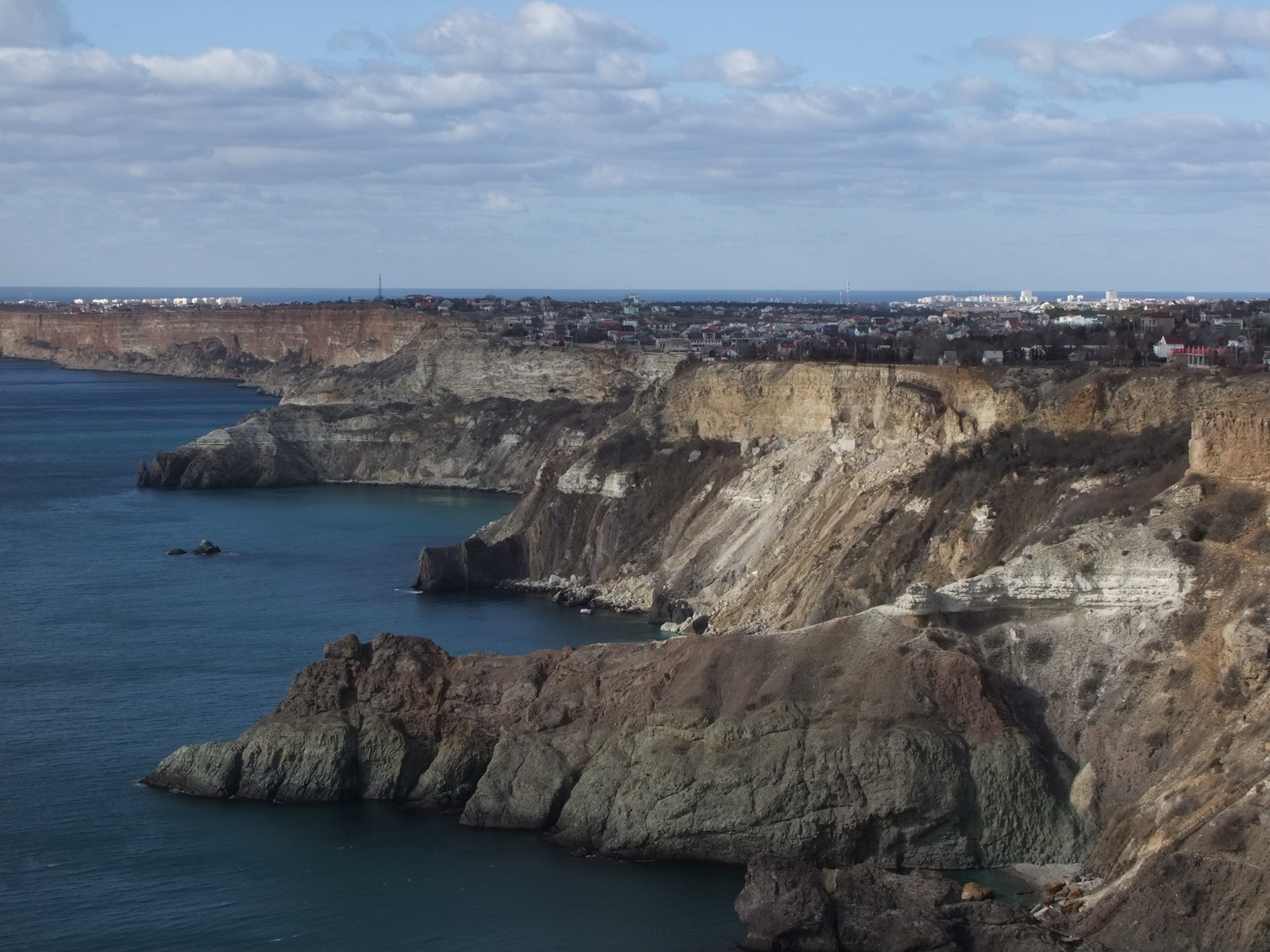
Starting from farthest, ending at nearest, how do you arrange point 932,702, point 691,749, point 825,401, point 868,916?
point 825,401 → point 932,702 → point 691,749 → point 868,916

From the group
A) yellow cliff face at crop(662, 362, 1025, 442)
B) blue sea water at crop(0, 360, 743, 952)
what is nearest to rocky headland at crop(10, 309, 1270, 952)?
yellow cliff face at crop(662, 362, 1025, 442)

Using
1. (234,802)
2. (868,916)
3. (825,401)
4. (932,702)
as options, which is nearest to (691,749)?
(932,702)

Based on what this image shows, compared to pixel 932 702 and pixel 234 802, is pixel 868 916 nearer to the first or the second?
pixel 932 702

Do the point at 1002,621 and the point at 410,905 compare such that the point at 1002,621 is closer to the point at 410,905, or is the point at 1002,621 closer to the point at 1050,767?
the point at 1050,767

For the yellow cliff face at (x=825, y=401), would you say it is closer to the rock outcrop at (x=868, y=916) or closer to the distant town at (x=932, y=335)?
the distant town at (x=932, y=335)

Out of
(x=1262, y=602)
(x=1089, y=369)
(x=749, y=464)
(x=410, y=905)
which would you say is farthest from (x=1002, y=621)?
(x=749, y=464)
